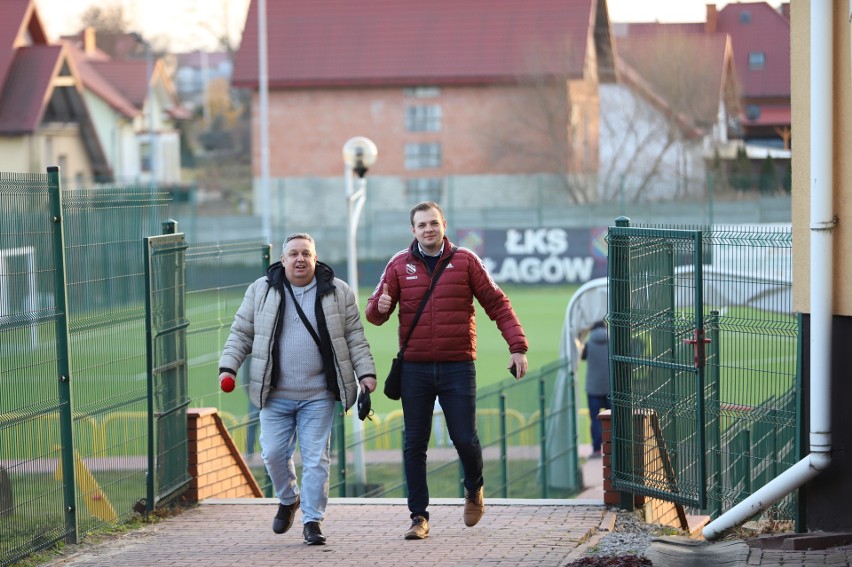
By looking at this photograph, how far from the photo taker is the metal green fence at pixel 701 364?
26.0ft

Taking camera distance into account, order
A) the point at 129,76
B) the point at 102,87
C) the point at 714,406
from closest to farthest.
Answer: the point at 714,406
the point at 102,87
the point at 129,76

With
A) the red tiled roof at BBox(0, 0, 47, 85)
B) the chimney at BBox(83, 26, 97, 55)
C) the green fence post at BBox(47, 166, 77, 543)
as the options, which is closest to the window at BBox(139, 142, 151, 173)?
the chimney at BBox(83, 26, 97, 55)

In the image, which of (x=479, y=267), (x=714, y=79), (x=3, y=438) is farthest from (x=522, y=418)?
(x=714, y=79)

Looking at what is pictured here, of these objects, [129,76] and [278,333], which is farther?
[129,76]

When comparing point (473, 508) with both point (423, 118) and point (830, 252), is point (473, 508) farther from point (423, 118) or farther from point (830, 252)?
point (423, 118)

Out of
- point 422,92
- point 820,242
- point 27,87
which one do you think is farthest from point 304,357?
point 422,92

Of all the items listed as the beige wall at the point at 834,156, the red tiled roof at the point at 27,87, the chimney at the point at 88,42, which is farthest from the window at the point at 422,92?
the beige wall at the point at 834,156

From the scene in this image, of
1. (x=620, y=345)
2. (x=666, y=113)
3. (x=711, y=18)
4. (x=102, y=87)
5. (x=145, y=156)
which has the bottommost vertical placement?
(x=620, y=345)

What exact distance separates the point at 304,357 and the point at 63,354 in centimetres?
137

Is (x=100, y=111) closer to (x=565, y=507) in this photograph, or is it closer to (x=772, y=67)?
(x=772, y=67)

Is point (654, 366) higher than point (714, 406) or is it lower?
higher

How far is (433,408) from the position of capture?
7527mm

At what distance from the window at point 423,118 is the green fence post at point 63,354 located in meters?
46.0

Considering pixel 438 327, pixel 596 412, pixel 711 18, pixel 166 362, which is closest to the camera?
pixel 438 327
